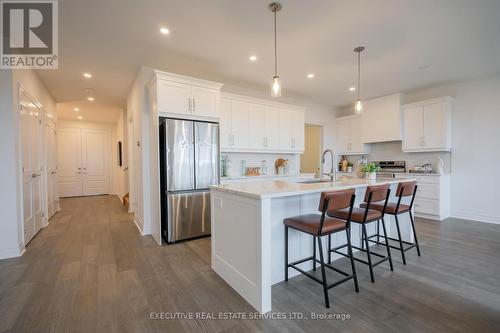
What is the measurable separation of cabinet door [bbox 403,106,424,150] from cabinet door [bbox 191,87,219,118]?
4.39 m

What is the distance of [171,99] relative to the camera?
3.37 metres

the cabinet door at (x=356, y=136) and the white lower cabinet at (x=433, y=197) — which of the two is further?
the cabinet door at (x=356, y=136)

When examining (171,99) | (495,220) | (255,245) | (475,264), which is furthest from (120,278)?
(495,220)

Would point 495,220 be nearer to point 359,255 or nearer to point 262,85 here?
point 359,255

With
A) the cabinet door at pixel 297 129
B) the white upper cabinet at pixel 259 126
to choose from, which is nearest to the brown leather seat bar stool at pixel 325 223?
the white upper cabinet at pixel 259 126

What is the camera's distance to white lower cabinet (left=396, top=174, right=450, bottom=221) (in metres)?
4.62

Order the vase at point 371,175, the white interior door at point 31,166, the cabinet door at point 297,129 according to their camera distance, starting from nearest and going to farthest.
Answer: the vase at point 371,175 < the white interior door at point 31,166 < the cabinet door at point 297,129

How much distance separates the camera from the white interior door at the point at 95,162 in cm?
823

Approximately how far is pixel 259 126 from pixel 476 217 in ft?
15.6

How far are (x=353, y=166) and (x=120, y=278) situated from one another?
6.19 m

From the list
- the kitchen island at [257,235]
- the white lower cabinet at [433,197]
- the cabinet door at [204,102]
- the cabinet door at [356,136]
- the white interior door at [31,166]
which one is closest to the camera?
the kitchen island at [257,235]

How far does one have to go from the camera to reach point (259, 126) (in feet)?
15.5

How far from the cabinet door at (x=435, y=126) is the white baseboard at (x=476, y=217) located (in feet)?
4.77

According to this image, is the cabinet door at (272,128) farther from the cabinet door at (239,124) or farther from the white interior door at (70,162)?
the white interior door at (70,162)
